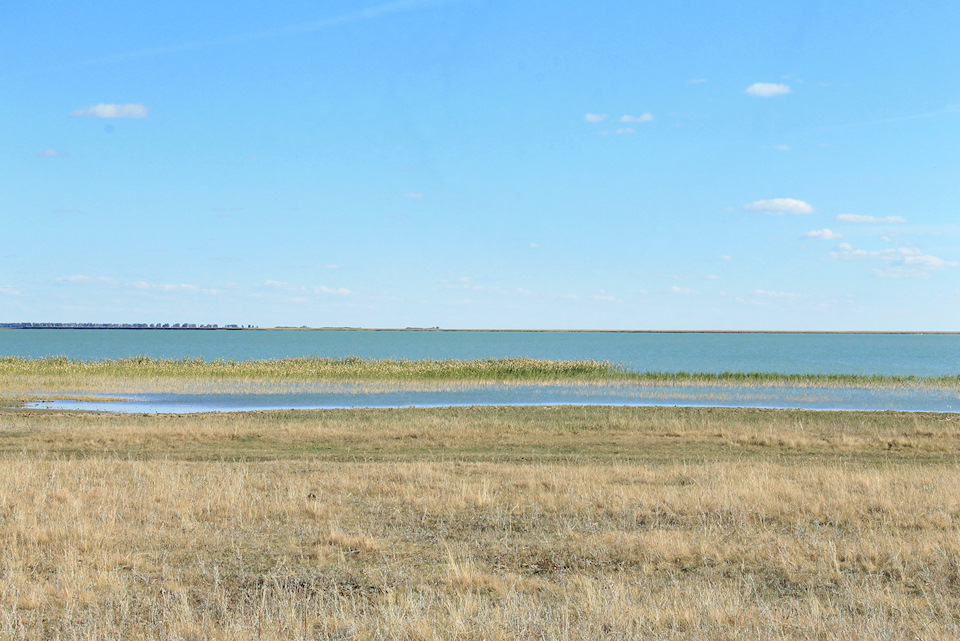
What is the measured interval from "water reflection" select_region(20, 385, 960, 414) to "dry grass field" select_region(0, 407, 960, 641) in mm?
20752

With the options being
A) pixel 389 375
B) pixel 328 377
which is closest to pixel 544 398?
pixel 389 375

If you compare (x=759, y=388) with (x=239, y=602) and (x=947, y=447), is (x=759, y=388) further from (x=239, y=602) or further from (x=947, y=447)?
(x=239, y=602)

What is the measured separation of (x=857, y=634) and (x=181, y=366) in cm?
6269

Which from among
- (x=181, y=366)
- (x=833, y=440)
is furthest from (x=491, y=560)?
(x=181, y=366)

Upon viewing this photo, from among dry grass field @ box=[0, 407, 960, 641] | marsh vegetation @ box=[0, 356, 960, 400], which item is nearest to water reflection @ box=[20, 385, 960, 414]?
marsh vegetation @ box=[0, 356, 960, 400]

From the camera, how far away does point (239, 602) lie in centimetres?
883

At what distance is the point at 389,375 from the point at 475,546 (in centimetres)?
5073

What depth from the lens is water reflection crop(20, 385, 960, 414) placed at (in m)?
42.3

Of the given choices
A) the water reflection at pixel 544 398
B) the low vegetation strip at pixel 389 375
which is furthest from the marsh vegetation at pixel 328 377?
the water reflection at pixel 544 398

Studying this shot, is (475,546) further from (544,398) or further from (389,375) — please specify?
(389,375)

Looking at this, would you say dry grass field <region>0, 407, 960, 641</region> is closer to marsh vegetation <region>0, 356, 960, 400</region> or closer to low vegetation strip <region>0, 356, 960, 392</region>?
marsh vegetation <region>0, 356, 960, 400</region>

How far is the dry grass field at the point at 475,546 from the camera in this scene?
8047 mm

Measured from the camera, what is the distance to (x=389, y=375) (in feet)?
202

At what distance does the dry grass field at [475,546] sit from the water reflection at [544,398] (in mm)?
20752
